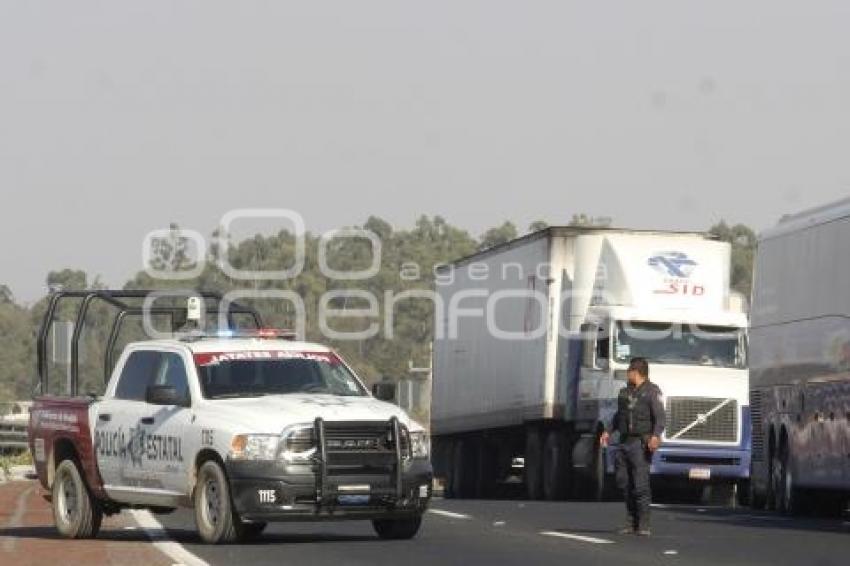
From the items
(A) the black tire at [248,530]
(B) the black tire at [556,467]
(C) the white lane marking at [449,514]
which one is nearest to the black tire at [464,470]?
(B) the black tire at [556,467]

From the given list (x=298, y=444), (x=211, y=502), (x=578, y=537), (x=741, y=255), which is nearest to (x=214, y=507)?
(x=211, y=502)

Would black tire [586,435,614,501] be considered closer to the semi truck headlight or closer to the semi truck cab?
the semi truck cab

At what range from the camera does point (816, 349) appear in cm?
2908

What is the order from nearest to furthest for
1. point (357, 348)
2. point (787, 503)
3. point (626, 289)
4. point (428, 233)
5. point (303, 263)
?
point (787, 503)
point (626, 289)
point (357, 348)
point (303, 263)
point (428, 233)

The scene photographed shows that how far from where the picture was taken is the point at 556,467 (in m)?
38.3

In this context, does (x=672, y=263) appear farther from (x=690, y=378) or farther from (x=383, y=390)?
(x=383, y=390)

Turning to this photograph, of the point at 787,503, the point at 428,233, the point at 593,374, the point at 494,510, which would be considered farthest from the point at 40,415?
the point at 428,233

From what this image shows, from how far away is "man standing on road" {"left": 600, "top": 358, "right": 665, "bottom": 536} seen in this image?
23047mm

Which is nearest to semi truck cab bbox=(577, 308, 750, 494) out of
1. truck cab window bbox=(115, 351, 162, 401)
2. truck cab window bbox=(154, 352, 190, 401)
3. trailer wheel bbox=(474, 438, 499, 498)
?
trailer wheel bbox=(474, 438, 499, 498)

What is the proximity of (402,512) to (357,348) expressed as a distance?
140m

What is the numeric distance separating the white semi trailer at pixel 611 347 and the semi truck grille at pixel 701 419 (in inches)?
0.6

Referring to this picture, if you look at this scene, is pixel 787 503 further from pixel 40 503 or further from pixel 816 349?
pixel 40 503

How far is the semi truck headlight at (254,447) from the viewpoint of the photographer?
19.5 m

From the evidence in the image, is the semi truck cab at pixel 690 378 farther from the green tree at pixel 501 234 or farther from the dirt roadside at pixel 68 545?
the green tree at pixel 501 234
